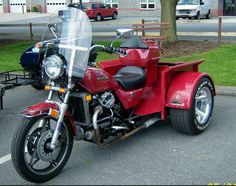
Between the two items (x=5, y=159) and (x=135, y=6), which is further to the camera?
(x=135, y=6)

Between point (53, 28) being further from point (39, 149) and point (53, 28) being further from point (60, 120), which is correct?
point (39, 149)

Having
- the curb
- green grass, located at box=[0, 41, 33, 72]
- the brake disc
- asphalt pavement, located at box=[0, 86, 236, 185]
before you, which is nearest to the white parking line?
asphalt pavement, located at box=[0, 86, 236, 185]

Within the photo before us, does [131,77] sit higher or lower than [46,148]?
higher

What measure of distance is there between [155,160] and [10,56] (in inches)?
402

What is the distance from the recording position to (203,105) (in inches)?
233

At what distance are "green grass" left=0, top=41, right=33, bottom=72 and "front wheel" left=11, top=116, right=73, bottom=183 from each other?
7.31 meters

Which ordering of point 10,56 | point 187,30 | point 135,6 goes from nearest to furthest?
point 10,56
point 187,30
point 135,6

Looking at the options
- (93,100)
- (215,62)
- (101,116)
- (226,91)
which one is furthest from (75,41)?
(215,62)

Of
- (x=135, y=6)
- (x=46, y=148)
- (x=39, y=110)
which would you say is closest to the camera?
(x=39, y=110)

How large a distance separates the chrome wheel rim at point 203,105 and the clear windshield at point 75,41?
75.6 inches

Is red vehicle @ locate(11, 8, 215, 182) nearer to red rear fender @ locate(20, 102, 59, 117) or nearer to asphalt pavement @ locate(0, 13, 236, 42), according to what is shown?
red rear fender @ locate(20, 102, 59, 117)

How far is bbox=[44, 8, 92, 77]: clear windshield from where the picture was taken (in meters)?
4.36

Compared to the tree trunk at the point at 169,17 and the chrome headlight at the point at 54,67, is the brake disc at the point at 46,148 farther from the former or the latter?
the tree trunk at the point at 169,17

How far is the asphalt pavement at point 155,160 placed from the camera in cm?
436
